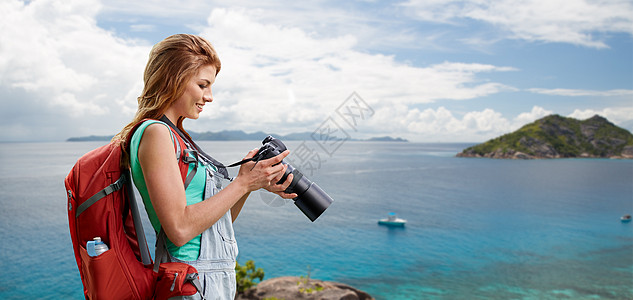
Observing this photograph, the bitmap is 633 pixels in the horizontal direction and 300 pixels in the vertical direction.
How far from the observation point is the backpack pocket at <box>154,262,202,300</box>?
147cm

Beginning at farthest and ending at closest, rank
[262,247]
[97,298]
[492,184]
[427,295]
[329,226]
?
[492,184] < [329,226] < [262,247] < [427,295] < [97,298]

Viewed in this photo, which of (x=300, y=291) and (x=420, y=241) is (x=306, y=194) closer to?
(x=300, y=291)

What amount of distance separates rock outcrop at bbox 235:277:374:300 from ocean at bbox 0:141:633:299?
3724 millimetres

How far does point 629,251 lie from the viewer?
4172cm

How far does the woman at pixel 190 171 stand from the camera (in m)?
1.42

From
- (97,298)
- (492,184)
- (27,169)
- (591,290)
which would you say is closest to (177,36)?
(97,298)

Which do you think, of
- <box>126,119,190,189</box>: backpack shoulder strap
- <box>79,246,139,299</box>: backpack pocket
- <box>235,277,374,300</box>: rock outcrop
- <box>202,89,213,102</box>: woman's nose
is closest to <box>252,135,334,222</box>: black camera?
<box>202,89,213,102</box>: woman's nose

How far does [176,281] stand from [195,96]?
71 centimetres

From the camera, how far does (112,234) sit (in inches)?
58.6

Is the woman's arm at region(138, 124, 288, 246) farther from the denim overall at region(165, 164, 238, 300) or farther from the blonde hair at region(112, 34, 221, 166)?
the blonde hair at region(112, 34, 221, 166)

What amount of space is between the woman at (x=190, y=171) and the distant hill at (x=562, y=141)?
5354 inches

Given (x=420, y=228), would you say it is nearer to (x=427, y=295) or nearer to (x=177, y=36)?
(x=427, y=295)

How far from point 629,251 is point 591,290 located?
16258 millimetres

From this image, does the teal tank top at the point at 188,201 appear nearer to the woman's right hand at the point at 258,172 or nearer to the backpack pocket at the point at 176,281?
the backpack pocket at the point at 176,281
